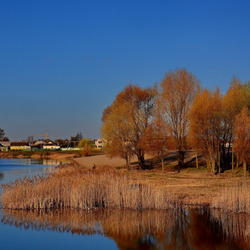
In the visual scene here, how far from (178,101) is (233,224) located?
26140 millimetres

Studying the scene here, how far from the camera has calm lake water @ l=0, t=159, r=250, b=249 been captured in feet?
44.7

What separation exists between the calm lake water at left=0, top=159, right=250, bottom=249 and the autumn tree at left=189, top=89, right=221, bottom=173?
1694 centimetres

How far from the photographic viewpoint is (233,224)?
15758 mm

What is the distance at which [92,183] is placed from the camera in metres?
19.8

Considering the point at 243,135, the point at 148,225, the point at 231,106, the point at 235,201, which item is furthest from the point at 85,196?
the point at 231,106

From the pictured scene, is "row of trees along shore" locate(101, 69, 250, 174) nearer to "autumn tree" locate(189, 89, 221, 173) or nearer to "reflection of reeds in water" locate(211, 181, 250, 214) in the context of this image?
"autumn tree" locate(189, 89, 221, 173)

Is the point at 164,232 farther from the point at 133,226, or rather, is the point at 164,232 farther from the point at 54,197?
the point at 54,197

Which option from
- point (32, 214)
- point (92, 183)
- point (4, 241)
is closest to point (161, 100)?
point (92, 183)

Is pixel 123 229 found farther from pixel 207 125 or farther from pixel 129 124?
pixel 129 124

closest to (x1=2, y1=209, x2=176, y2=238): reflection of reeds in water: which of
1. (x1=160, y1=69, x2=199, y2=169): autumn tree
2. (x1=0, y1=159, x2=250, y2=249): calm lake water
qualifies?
(x1=0, y1=159, x2=250, y2=249): calm lake water

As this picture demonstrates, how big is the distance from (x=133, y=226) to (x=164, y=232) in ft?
4.78

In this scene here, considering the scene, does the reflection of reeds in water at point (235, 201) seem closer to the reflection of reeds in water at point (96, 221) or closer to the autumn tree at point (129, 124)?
the reflection of reeds in water at point (96, 221)

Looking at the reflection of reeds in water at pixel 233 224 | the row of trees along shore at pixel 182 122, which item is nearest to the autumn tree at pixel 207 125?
the row of trees along shore at pixel 182 122

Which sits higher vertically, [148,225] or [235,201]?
[235,201]
